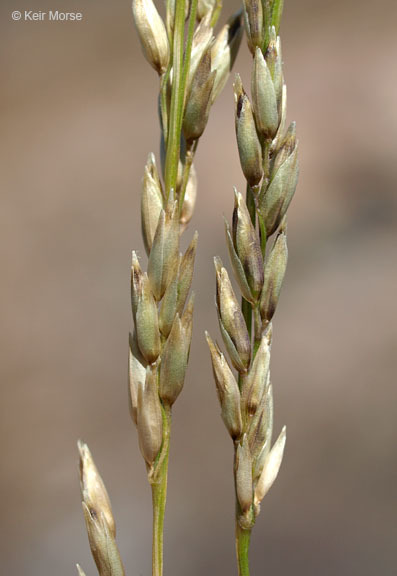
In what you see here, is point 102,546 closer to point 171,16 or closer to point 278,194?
point 278,194

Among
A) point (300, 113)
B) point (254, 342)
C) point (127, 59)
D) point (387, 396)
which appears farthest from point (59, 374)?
point (254, 342)

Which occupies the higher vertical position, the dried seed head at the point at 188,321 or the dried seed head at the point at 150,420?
the dried seed head at the point at 188,321

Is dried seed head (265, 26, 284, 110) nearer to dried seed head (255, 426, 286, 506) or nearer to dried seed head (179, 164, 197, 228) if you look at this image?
dried seed head (179, 164, 197, 228)

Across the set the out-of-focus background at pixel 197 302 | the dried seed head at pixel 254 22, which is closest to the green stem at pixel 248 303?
the dried seed head at pixel 254 22

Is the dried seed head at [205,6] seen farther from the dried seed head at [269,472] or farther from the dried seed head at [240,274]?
the dried seed head at [269,472]

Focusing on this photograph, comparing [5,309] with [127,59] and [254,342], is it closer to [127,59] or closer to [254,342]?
[127,59]

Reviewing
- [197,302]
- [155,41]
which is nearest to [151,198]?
[155,41]

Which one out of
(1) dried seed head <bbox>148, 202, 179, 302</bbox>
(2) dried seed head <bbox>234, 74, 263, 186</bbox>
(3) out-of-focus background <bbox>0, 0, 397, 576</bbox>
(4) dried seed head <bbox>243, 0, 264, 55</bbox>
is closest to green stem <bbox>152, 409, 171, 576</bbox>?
(1) dried seed head <bbox>148, 202, 179, 302</bbox>
